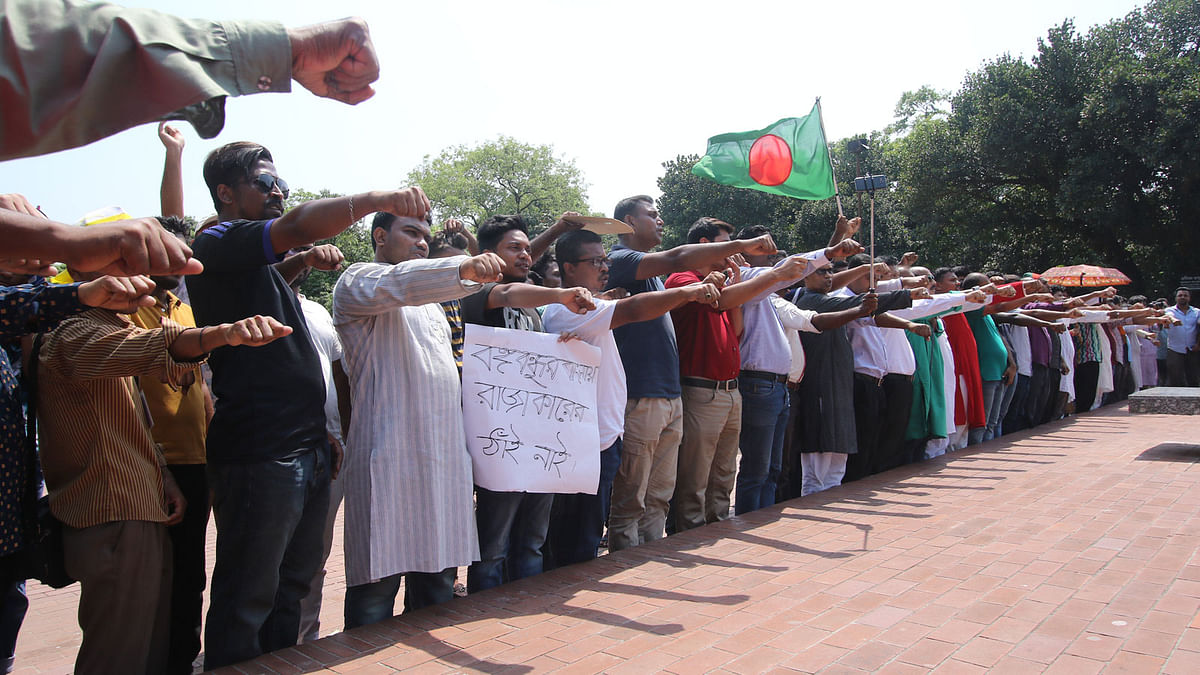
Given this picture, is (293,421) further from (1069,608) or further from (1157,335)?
(1157,335)

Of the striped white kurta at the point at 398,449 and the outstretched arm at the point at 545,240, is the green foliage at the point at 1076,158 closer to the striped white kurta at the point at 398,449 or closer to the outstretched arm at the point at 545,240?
the outstretched arm at the point at 545,240

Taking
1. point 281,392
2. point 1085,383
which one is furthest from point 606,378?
point 1085,383

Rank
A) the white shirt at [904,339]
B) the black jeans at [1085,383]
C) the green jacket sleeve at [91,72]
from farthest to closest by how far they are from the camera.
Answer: the black jeans at [1085,383]
the white shirt at [904,339]
the green jacket sleeve at [91,72]

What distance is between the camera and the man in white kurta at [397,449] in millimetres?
3387

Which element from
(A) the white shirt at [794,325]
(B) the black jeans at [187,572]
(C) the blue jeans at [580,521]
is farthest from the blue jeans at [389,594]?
(A) the white shirt at [794,325]

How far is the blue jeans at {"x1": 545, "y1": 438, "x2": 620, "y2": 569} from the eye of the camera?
4.62 meters

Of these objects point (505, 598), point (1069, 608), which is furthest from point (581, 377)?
point (1069, 608)

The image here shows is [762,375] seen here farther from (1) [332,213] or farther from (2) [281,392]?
(1) [332,213]

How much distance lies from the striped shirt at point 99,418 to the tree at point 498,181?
50249 mm

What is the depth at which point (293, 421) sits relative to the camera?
3133mm

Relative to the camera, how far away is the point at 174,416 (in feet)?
11.4

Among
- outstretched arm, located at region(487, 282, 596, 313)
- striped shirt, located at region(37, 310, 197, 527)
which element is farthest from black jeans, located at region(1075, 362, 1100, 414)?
striped shirt, located at region(37, 310, 197, 527)

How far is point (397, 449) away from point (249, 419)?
604 millimetres

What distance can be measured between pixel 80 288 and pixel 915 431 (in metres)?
6.95
